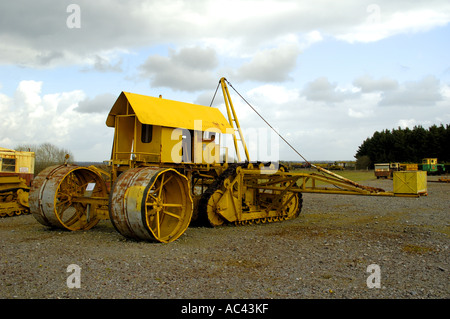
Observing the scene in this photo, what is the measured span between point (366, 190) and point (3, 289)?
9309 mm

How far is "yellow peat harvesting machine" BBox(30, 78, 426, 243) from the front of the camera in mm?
9047

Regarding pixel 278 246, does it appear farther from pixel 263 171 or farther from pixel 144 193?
pixel 263 171

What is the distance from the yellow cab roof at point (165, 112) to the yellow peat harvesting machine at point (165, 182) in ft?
0.11

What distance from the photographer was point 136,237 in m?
8.98

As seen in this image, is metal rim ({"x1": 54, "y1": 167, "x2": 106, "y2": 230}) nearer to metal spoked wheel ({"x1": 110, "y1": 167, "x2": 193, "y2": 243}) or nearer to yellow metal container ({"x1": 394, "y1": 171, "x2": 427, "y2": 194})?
metal spoked wheel ({"x1": 110, "y1": 167, "x2": 193, "y2": 243})

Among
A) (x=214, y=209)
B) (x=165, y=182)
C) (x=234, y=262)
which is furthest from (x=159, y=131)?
(x=234, y=262)

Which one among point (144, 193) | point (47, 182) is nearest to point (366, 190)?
point (144, 193)

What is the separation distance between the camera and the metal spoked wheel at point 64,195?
10.3m

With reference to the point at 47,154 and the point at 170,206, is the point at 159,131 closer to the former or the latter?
the point at 170,206

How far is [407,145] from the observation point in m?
72.0

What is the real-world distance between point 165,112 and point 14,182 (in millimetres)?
8025

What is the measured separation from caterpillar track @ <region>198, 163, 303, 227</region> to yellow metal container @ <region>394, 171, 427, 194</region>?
141 inches

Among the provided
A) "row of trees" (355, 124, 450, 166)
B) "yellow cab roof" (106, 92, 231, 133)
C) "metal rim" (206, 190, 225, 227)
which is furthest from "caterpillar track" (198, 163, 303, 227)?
"row of trees" (355, 124, 450, 166)
